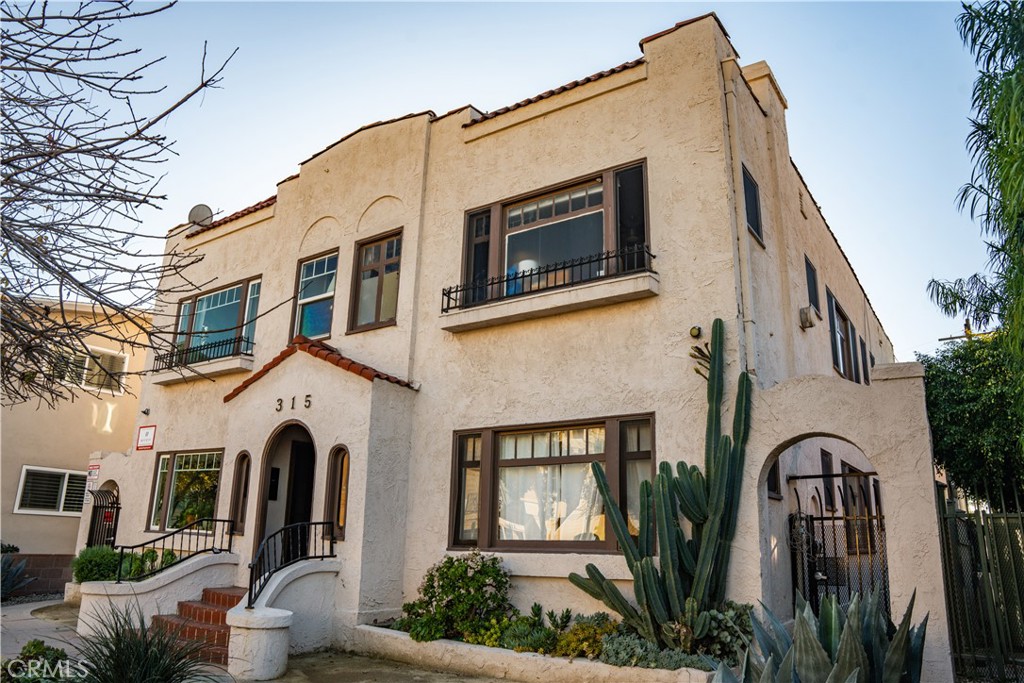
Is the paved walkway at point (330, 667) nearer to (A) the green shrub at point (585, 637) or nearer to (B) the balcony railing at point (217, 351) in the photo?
(A) the green shrub at point (585, 637)

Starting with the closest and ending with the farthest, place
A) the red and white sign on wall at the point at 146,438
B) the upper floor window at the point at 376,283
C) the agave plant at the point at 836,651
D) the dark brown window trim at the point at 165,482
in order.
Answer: the agave plant at the point at 836,651 < the upper floor window at the point at 376,283 < the dark brown window trim at the point at 165,482 < the red and white sign on wall at the point at 146,438

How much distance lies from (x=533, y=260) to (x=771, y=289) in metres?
3.48

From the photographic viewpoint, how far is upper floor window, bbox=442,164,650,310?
10258 millimetres

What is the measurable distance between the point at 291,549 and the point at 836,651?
864 cm

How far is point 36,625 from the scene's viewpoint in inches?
485

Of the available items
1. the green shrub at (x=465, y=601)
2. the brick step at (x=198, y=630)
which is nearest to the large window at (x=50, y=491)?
the brick step at (x=198, y=630)

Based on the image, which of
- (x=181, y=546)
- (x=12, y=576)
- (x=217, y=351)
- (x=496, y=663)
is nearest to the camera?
(x=496, y=663)

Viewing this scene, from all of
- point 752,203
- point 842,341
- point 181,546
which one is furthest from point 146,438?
point 842,341

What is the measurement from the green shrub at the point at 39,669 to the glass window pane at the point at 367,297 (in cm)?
696

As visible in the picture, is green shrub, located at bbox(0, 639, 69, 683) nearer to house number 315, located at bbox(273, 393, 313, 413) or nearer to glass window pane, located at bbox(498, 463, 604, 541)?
house number 315, located at bbox(273, 393, 313, 413)

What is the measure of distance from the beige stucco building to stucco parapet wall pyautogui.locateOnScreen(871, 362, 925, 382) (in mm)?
30

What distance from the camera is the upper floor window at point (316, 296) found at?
45.2ft

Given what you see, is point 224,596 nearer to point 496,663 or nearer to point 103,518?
point 496,663

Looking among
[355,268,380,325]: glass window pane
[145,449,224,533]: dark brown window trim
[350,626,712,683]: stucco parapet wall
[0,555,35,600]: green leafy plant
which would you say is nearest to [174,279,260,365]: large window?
[145,449,224,533]: dark brown window trim
